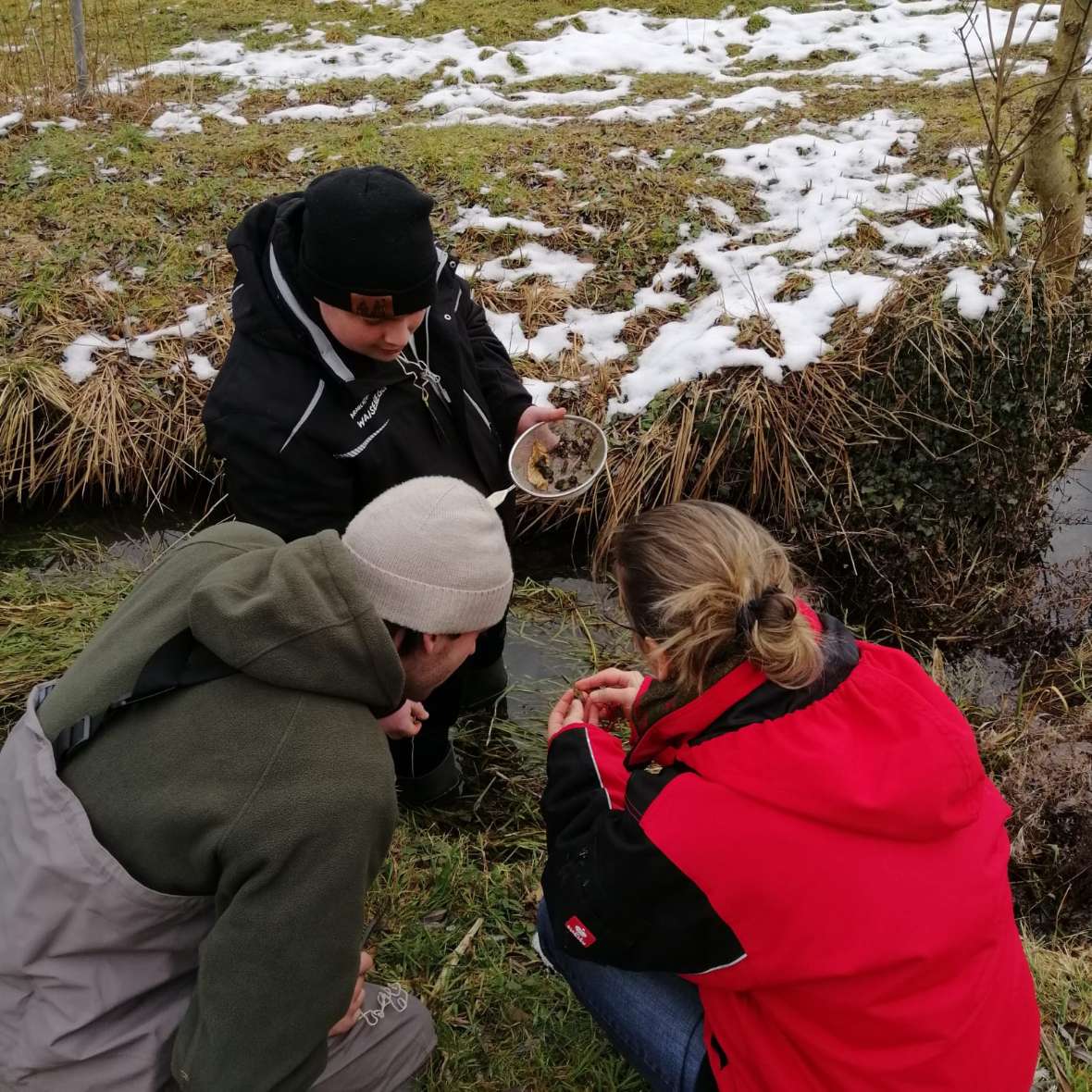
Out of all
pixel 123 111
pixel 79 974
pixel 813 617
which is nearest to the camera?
pixel 79 974

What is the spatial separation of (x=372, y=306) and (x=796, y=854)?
149 centimetres

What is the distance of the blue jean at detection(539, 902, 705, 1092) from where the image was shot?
180 cm

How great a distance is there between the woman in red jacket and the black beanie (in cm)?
88

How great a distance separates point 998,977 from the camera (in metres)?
1.56

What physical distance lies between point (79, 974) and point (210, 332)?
388cm

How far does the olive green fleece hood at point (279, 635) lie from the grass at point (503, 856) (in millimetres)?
1221

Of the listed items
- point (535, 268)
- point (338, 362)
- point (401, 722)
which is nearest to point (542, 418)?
point (338, 362)

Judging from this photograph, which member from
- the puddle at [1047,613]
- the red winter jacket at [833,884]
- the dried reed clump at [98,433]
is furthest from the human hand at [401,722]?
the dried reed clump at [98,433]

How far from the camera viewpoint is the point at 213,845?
1255 mm

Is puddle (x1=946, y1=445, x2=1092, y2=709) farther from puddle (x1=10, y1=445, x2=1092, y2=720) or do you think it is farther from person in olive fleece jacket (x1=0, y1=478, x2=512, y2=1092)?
person in olive fleece jacket (x1=0, y1=478, x2=512, y2=1092)

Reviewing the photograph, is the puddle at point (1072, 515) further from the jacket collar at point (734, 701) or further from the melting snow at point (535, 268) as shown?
the jacket collar at point (734, 701)

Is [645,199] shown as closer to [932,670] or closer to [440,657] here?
[932,670]

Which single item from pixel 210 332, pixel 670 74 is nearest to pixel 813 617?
pixel 210 332

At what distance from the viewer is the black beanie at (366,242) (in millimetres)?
2010
